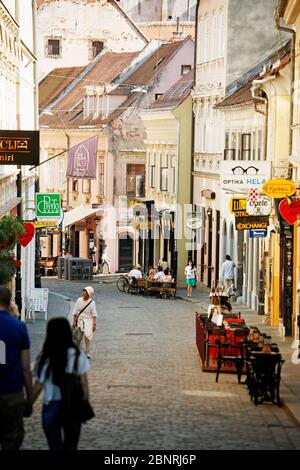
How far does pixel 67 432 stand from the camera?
13375 mm

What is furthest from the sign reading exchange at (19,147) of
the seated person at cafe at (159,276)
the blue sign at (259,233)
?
the seated person at cafe at (159,276)

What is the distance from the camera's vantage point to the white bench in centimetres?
3862

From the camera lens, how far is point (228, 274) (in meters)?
47.5

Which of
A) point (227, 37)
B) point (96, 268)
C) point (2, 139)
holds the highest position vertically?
point (227, 37)

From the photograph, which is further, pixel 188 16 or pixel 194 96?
pixel 188 16

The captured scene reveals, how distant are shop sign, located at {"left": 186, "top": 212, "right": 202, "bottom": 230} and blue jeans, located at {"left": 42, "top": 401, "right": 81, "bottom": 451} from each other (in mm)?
42669

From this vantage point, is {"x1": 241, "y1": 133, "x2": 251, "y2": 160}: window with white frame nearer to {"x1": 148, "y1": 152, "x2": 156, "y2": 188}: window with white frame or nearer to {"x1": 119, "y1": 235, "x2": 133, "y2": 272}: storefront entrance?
{"x1": 148, "y1": 152, "x2": 156, "y2": 188}: window with white frame

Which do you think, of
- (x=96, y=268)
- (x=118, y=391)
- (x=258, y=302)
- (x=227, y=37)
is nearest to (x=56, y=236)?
(x=96, y=268)

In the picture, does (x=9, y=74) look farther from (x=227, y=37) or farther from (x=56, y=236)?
(x=56, y=236)

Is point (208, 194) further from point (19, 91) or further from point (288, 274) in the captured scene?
point (288, 274)

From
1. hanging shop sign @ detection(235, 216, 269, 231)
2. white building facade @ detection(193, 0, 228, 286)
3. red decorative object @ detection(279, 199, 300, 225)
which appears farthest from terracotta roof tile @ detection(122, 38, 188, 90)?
red decorative object @ detection(279, 199, 300, 225)

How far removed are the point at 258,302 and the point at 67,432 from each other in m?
29.4

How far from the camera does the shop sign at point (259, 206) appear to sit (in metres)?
38.1

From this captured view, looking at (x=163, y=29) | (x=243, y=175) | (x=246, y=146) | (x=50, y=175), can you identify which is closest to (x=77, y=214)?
(x=50, y=175)
